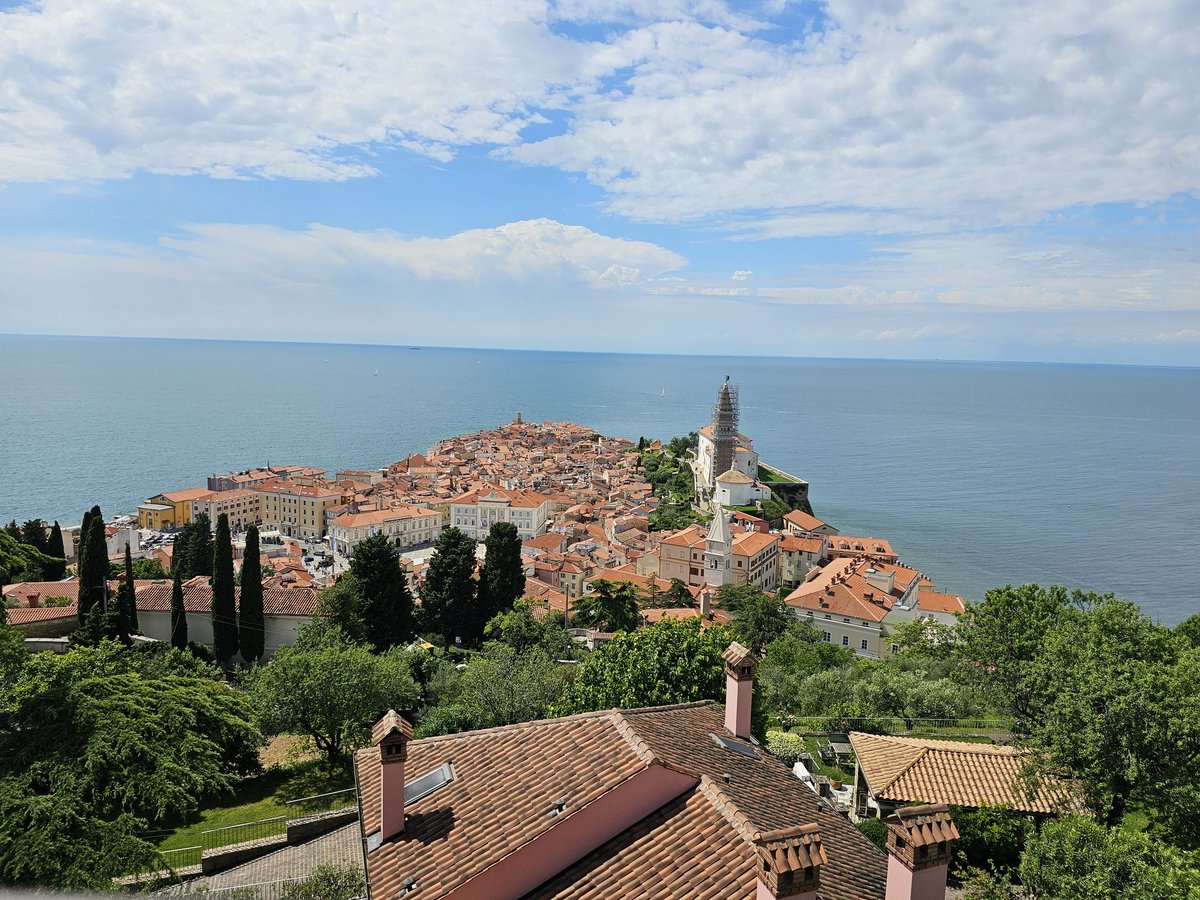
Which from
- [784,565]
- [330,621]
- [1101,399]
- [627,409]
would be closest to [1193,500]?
[784,565]

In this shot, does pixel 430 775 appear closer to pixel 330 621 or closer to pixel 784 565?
pixel 330 621

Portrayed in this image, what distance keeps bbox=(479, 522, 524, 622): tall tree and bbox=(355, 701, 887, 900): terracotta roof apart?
19.2 metres

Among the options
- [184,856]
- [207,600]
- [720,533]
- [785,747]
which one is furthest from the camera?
[720,533]

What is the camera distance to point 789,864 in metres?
4.53

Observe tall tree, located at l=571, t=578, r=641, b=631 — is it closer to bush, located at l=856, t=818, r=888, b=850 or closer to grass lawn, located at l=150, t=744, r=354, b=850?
grass lawn, located at l=150, t=744, r=354, b=850

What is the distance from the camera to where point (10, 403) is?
127 metres

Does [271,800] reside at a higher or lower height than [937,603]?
higher

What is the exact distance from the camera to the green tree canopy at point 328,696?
14.8 metres

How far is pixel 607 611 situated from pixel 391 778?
80.7 feet

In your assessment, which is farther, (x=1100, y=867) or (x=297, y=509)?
(x=297, y=509)

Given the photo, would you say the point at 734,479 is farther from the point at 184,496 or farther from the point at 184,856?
the point at 184,856

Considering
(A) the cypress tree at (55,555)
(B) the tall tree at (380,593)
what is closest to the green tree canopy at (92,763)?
(B) the tall tree at (380,593)

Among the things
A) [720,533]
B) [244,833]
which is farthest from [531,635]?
[720,533]

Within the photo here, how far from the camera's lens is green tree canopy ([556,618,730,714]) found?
11.8 metres
